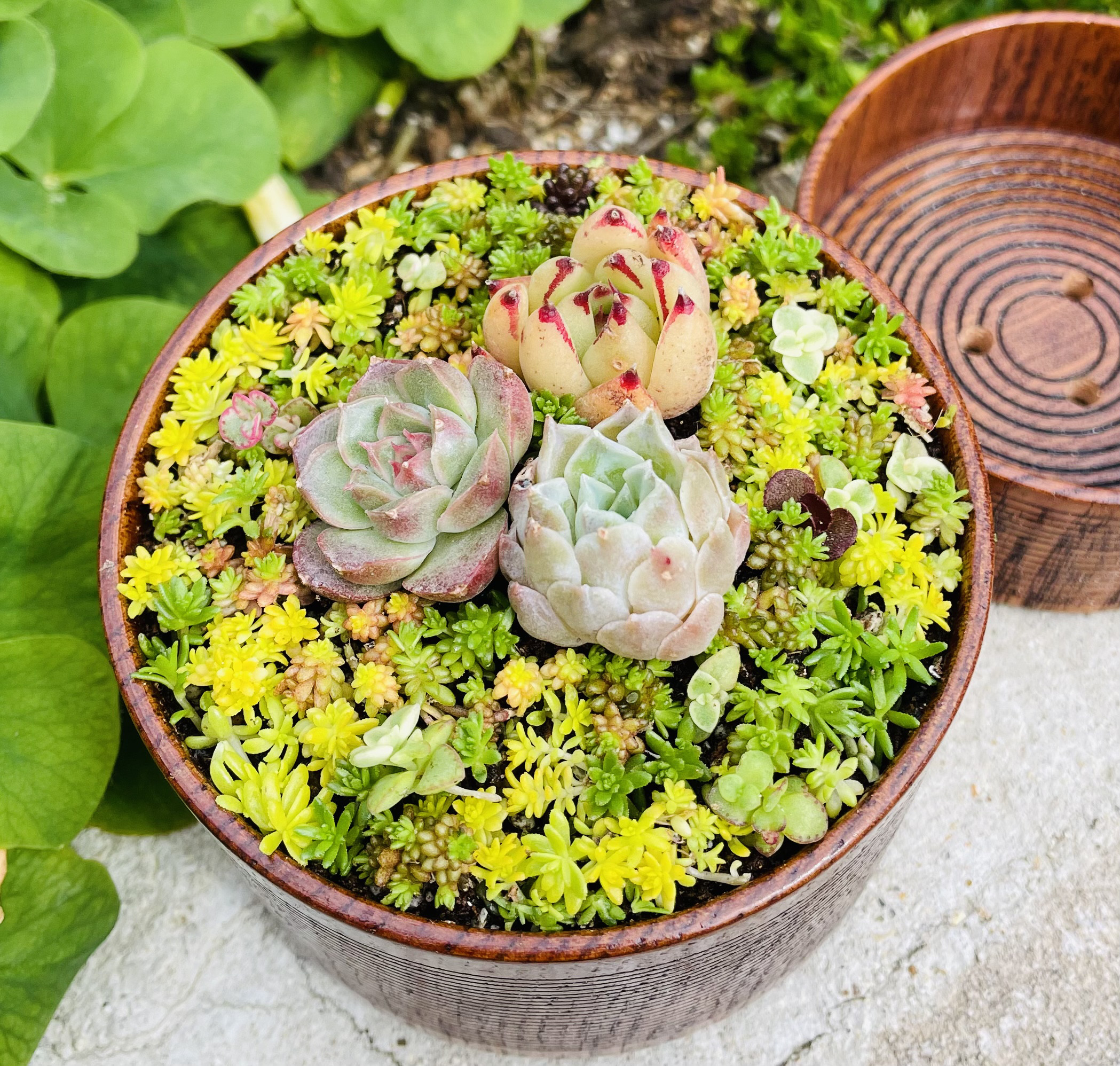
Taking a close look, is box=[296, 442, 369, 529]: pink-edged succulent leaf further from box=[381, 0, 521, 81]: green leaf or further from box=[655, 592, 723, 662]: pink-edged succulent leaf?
box=[381, 0, 521, 81]: green leaf

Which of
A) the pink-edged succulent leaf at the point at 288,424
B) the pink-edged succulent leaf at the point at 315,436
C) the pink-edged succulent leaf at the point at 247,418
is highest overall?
the pink-edged succulent leaf at the point at 315,436

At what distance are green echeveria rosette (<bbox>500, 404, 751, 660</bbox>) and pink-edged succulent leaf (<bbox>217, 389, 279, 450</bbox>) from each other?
0.93ft

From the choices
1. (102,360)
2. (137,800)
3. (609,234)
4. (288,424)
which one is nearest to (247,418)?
(288,424)

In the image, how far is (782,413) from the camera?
0.99m

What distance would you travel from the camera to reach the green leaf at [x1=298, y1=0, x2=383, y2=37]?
1.55 metres

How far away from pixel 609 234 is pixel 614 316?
0.09m

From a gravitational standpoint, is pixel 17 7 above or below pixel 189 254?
above

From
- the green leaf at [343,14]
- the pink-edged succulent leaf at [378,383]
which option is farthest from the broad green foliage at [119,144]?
the pink-edged succulent leaf at [378,383]

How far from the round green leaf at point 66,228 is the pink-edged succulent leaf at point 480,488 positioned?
0.69 meters

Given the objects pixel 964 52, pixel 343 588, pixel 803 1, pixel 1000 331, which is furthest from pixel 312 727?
pixel 803 1

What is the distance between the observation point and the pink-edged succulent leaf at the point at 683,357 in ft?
2.86

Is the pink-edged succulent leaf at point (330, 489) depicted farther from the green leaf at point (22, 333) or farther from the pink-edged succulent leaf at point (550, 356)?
the green leaf at point (22, 333)

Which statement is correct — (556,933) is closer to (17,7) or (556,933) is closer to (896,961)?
(896,961)

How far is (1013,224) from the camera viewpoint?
1.62 meters
